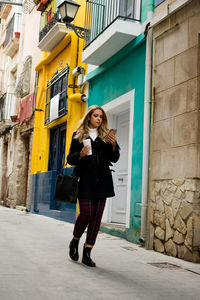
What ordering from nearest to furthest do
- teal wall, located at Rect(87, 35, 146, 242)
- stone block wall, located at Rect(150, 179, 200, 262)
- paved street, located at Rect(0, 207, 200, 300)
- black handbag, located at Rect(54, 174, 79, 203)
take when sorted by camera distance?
paved street, located at Rect(0, 207, 200, 300) < black handbag, located at Rect(54, 174, 79, 203) < stone block wall, located at Rect(150, 179, 200, 262) < teal wall, located at Rect(87, 35, 146, 242)

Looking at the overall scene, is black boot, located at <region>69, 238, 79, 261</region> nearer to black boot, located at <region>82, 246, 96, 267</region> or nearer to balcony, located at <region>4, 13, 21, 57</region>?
black boot, located at <region>82, 246, 96, 267</region>

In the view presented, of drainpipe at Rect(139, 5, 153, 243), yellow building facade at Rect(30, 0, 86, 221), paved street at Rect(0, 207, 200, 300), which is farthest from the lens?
yellow building facade at Rect(30, 0, 86, 221)

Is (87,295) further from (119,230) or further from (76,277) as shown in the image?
(119,230)

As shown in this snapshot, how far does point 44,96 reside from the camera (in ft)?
44.2

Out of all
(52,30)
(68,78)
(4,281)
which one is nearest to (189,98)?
(4,281)

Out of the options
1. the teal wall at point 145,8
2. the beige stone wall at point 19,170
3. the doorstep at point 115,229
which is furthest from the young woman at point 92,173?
the beige stone wall at point 19,170

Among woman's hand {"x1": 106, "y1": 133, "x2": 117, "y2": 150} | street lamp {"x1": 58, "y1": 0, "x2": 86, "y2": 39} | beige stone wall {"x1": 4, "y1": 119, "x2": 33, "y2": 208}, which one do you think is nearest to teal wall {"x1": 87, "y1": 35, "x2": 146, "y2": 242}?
street lamp {"x1": 58, "y1": 0, "x2": 86, "y2": 39}

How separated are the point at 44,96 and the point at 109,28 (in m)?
6.13

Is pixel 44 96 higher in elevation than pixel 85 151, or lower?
higher

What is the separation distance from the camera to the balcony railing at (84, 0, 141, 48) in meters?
7.73

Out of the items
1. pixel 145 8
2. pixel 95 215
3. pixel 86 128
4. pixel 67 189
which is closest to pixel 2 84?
pixel 145 8

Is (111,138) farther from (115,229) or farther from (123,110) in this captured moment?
(123,110)

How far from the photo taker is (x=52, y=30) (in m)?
11.6

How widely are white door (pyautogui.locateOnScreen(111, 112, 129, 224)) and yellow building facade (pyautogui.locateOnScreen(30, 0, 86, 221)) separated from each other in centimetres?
185
